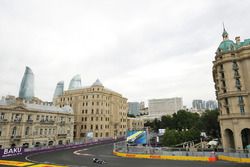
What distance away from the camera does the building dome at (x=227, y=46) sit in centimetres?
4931

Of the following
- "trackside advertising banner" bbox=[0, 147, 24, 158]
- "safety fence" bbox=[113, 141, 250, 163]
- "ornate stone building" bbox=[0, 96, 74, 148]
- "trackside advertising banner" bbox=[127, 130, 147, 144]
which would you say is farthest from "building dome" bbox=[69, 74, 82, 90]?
"trackside advertising banner" bbox=[127, 130, 147, 144]

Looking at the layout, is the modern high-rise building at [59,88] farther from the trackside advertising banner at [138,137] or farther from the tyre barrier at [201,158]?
the tyre barrier at [201,158]

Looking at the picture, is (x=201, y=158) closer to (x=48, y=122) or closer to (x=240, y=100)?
(x=240, y=100)

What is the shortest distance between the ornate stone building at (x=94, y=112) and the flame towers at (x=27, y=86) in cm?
4005

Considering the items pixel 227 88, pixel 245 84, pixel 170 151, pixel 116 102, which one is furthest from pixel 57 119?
pixel 245 84

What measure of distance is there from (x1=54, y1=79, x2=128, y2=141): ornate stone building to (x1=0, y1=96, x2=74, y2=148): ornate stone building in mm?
13254

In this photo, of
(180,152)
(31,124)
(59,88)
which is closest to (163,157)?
(180,152)

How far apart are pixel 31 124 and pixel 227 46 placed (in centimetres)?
6356

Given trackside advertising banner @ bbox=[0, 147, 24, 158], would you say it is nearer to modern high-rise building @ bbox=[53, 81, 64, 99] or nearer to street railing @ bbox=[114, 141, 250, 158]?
street railing @ bbox=[114, 141, 250, 158]

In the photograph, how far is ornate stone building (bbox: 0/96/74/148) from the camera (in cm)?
5181

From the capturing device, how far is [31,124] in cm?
5809

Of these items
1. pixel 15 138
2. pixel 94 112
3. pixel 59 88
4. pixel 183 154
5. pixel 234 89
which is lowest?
pixel 183 154

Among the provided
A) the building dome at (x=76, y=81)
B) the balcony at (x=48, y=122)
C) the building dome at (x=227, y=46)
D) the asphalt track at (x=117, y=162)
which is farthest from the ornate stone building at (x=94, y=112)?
the building dome at (x=227, y=46)

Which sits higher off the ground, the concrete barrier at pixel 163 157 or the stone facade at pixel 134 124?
the stone facade at pixel 134 124
